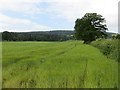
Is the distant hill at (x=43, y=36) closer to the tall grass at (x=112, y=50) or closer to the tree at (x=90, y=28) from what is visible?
the tree at (x=90, y=28)

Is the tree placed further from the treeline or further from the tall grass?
the tall grass

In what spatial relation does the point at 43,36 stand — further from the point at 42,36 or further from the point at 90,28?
the point at 90,28

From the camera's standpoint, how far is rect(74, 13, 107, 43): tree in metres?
70.6

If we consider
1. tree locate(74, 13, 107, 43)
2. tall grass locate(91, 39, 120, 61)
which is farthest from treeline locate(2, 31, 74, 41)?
tall grass locate(91, 39, 120, 61)

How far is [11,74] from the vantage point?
13.1m

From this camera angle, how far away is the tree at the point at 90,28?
232 ft

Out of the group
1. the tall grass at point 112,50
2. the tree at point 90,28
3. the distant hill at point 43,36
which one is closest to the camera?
the tall grass at point 112,50

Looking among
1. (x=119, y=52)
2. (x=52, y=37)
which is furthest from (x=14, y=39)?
(x=119, y=52)

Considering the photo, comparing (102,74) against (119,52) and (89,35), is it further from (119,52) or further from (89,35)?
(89,35)

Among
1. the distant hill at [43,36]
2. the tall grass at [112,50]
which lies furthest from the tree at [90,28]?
the tall grass at [112,50]

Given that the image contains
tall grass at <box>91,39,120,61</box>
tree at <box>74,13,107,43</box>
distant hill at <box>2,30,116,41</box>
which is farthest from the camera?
distant hill at <box>2,30,116,41</box>

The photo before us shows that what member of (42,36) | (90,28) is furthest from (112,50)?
(42,36)

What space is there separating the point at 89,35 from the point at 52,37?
44526 mm

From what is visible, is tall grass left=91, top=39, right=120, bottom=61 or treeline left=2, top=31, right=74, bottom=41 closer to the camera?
tall grass left=91, top=39, right=120, bottom=61
